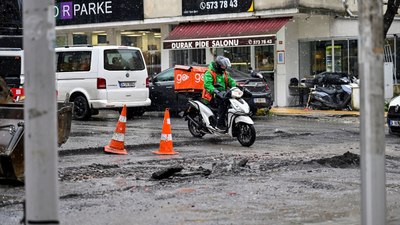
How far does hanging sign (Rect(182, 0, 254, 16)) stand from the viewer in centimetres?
2523

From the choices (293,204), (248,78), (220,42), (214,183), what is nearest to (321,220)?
(293,204)

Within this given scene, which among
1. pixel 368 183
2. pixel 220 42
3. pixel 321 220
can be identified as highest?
pixel 220 42

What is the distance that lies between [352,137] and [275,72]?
1059cm

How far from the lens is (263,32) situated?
2469cm

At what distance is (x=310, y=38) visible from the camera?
25.9 meters

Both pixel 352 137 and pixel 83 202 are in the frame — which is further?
pixel 352 137

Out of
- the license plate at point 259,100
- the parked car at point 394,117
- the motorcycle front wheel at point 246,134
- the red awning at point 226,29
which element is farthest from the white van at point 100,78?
the parked car at point 394,117

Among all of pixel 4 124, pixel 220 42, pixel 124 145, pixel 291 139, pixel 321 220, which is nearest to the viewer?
pixel 321 220

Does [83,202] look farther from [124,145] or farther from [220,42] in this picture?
[220,42]

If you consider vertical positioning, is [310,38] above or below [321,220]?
above

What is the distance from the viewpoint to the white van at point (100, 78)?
63.8ft

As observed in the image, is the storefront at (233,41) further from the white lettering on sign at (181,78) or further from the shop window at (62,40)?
the white lettering on sign at (181,78)

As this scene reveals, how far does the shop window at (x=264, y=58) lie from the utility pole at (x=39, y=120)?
882 inches

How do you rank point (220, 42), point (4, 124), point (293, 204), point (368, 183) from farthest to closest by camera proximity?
point (220, 42) < point (4, 124) < point (293, 204) < point (368, 183)
